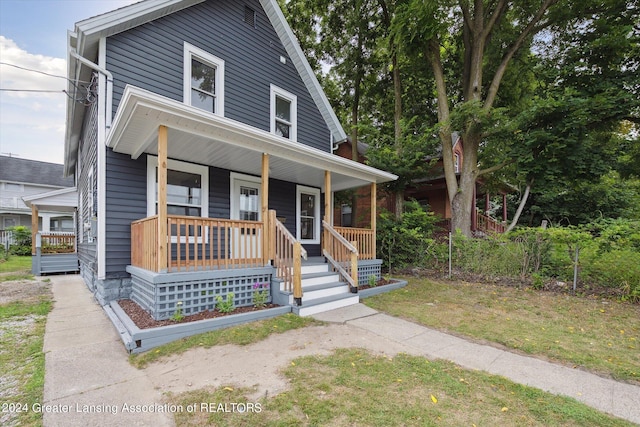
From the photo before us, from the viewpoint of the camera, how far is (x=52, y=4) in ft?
30.8

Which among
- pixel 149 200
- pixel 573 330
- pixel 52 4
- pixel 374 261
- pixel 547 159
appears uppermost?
pixel 52 4

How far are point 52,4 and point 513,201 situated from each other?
25.5 m

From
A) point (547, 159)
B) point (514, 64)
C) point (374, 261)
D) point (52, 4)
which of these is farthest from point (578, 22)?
point (52, 4)

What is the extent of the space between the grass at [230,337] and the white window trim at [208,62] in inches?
191

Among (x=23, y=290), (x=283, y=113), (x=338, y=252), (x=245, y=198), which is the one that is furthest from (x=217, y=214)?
(x=23, y=290)

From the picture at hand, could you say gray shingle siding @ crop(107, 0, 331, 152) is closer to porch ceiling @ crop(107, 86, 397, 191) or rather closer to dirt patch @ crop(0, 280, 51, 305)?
porch ceiling @ crop(107, 86, 397, 191)

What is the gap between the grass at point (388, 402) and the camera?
248 cm

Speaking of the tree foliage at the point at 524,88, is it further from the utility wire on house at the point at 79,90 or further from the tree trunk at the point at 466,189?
the utility wire on house at the point at 79,90

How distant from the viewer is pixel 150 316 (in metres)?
4.76

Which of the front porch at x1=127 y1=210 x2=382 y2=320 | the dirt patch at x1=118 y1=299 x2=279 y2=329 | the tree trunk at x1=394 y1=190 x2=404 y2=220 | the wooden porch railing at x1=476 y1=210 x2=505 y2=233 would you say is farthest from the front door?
the wooden porch railing at x1=476 y1=210 x2=505 y2=233

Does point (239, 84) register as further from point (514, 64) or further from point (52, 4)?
point (514, 64)

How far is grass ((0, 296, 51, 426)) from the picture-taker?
8.88 feet

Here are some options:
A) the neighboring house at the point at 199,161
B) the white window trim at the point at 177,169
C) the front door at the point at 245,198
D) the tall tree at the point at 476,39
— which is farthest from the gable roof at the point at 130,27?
the front door at the point at 245,198

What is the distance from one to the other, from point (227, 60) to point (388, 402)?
830 cm
